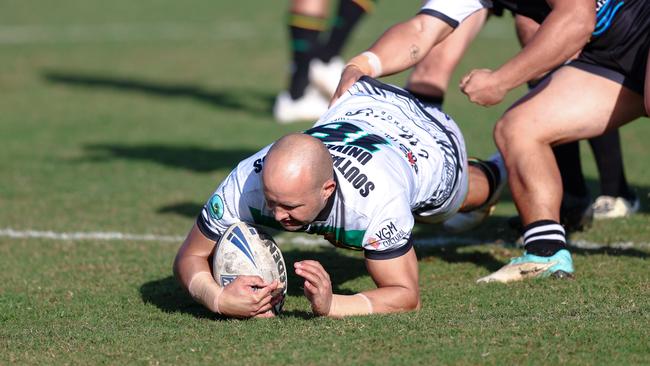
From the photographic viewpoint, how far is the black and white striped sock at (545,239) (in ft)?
17.1

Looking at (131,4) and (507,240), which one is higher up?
(507,240)

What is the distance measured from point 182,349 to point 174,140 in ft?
19.8

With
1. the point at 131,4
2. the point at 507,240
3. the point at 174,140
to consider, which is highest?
the point at 507,240

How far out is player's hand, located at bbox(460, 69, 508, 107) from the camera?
16.9 feet

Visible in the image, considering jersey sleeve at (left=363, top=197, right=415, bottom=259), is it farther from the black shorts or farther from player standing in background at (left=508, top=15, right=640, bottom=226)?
player standing in background at (left=508, top=15, right=640, bottom=226)

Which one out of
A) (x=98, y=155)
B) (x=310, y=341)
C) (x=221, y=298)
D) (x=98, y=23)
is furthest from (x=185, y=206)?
(x=98, y=23)

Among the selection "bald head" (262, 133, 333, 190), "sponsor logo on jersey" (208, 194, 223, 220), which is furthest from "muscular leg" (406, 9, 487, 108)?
"bald head" (262, 133, 333, 190)

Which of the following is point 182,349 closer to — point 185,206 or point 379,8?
point 185,206

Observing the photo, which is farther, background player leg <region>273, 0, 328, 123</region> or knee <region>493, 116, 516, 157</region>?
background player leg <region>273, 0, 328, 123</region>

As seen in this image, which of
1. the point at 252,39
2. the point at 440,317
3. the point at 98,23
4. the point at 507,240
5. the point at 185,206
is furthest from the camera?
the point at 98,23

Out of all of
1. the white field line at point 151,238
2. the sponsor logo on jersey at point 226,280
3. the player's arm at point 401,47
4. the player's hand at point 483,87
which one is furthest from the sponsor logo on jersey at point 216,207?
the white field line at point 151,238

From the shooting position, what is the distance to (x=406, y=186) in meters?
4.63

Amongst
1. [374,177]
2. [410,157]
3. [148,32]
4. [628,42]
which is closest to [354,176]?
[374,177]

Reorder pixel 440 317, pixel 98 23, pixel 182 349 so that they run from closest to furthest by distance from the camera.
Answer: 1. pixel 182 349
2. pixel 440 317
3. pixel 98 23
